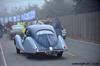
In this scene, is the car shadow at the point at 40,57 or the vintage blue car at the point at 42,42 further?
the car shadow at the point at 40,57

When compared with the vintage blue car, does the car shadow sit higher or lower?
lower

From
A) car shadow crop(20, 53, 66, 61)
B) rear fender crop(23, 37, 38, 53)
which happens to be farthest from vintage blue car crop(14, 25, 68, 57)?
car shadow crop(20, 53, 66, 61)

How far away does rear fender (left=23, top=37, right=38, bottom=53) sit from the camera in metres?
13.7

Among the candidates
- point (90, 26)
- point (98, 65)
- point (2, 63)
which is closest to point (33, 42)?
point (2, 63)

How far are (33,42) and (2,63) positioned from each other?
5.56 feet

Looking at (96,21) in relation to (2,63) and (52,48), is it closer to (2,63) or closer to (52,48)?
(52,48)

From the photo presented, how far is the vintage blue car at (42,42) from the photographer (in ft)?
44.9

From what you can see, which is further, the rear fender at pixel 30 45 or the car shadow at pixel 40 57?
the car shadow at pixel 40 57

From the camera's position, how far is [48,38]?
558 inches

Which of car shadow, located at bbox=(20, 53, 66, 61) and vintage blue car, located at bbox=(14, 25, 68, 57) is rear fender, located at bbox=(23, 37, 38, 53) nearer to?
vintage blue car, located at bbox=(14, 25, 68, 57)

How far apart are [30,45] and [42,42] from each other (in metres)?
0.42

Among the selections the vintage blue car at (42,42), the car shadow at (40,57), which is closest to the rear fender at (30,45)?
the vintage blue car at (42,42)

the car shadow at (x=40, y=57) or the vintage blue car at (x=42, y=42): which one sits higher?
the vintage blue car at (x=42, y=42)

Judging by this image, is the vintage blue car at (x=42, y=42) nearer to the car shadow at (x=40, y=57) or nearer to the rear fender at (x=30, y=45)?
the rear fender at (x=30, y=45)
